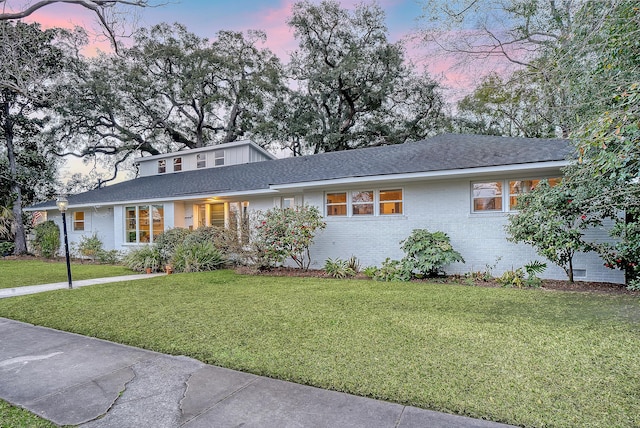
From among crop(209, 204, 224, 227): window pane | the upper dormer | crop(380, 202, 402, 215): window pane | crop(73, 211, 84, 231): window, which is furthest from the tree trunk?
crop(380, 202, 402, 215): window pane

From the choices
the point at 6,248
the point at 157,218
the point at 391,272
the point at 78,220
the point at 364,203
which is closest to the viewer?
the point at 391,272

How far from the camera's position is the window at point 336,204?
443 inches

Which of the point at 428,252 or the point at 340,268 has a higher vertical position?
the point at 428,252

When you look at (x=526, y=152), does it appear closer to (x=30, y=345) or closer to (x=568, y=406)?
(x=568, y=406)

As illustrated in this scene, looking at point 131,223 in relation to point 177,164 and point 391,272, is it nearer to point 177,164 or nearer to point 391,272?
point 177,164

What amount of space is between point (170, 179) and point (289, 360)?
55.2ft

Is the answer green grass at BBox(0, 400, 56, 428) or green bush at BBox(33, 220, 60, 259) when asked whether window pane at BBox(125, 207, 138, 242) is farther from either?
green grass at BBox(0, 400, 56, 428)

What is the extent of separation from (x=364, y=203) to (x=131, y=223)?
451 inches

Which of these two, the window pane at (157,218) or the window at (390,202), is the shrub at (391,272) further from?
the window pane at (157,218)

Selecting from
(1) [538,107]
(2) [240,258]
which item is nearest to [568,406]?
(1) [538,107]

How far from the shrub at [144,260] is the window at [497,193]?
10812mm

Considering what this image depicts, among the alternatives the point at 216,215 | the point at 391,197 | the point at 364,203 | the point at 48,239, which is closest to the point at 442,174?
the point at 391,197

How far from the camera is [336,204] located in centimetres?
1138

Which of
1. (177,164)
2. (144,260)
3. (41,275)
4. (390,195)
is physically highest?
(177,164)
